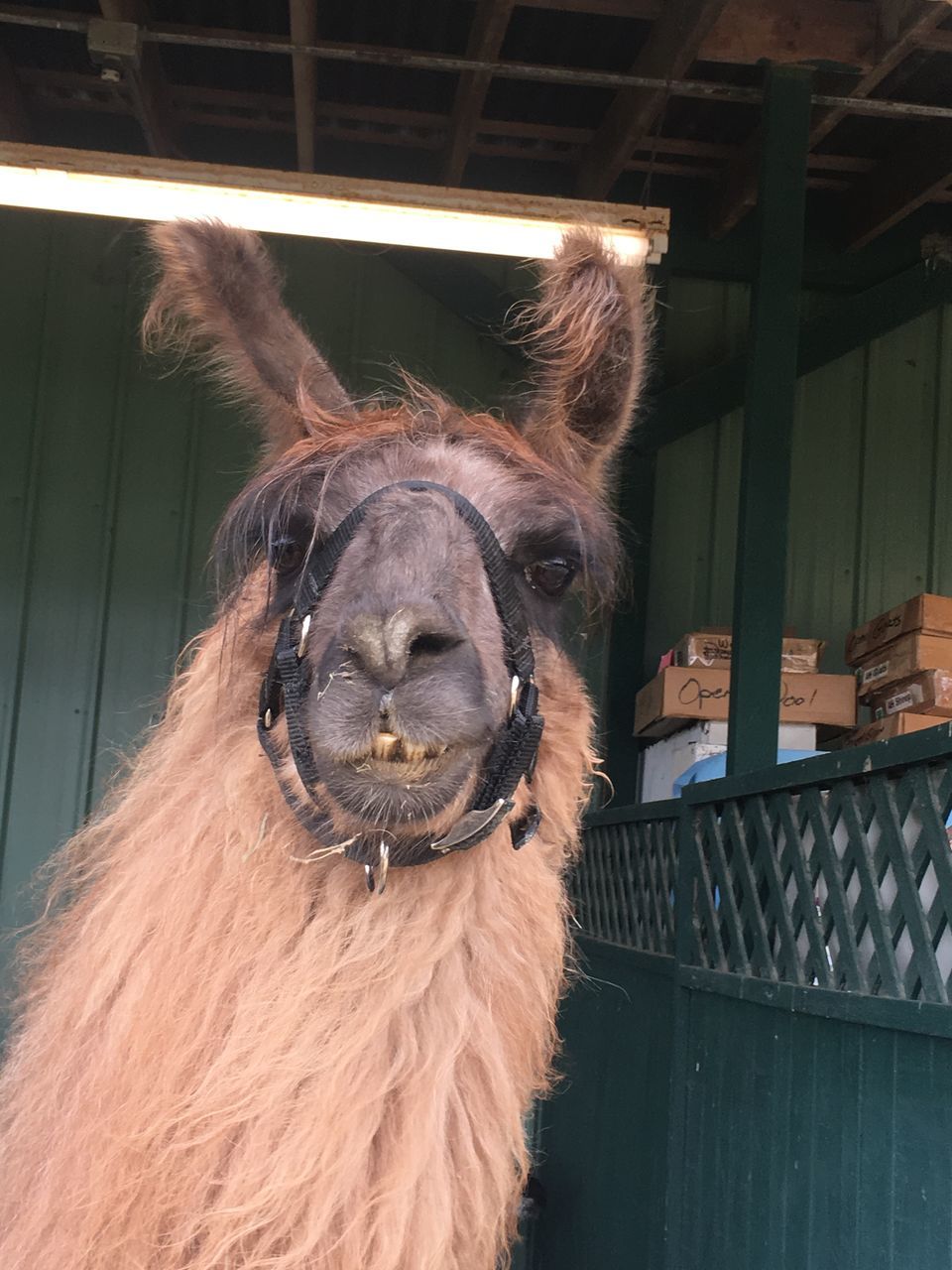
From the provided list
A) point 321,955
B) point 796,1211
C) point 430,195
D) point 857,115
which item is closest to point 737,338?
point 857,115

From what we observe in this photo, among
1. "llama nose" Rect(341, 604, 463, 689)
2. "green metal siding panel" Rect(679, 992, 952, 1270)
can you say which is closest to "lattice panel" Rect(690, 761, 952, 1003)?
"green metal siding panel" Rect(679, 992, 952, 1270)

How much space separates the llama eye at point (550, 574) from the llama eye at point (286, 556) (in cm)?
39

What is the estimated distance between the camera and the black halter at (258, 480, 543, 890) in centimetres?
180

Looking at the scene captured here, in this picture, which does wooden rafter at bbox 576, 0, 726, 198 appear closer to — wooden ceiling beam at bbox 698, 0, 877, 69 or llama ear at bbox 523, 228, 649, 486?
wooden ceiling beam at bbox 698, 0, 877, 69

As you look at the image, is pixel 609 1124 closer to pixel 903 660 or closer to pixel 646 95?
pixel 903 660

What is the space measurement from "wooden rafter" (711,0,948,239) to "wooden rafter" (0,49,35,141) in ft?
10.4

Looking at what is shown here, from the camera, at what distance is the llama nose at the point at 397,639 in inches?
63.4

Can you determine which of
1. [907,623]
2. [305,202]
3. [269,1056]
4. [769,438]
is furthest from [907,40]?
[269,1056]

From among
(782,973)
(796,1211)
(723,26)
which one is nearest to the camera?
(796,1211)

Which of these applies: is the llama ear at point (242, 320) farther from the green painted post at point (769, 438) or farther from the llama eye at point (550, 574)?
the green painted post at point (769, 438)

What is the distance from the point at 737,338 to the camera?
635cm

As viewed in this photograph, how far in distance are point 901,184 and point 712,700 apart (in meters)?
2.57

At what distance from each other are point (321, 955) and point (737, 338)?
17.1ft

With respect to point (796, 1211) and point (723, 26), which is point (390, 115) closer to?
point (723, 26)
